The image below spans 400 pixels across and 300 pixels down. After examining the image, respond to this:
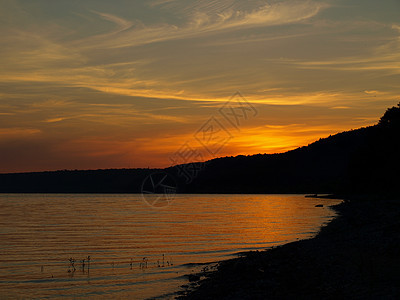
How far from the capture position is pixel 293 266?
24125 mm

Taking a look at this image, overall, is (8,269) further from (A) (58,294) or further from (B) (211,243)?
(B) (211,243)

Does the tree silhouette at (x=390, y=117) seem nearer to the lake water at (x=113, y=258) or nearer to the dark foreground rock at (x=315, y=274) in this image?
the lake water at (x=113, y=258)

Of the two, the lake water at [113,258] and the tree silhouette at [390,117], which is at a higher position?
the tree silhouette at [390,117]

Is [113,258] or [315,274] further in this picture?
[113,258]

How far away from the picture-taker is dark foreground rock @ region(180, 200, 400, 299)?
17.5 meters

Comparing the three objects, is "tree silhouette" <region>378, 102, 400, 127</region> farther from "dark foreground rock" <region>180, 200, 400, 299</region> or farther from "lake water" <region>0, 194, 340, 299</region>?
"dark foreground rock" <region>180, 200, 400, 299</region>

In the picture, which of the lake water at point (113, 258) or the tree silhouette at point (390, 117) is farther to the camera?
the tree silhouette at point (390, 117)

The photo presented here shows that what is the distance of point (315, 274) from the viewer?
2112 centimetres

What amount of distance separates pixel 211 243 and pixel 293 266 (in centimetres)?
1893

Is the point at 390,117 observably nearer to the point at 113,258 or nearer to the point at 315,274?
the point at 113,258

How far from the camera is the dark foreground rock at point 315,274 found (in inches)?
691

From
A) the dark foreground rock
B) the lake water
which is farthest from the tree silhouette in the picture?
the dark foreground rock

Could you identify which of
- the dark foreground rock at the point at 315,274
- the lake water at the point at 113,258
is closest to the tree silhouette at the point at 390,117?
the lake water at the point at 113,258

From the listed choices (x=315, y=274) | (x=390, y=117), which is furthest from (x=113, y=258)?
(x=390, y=117)
